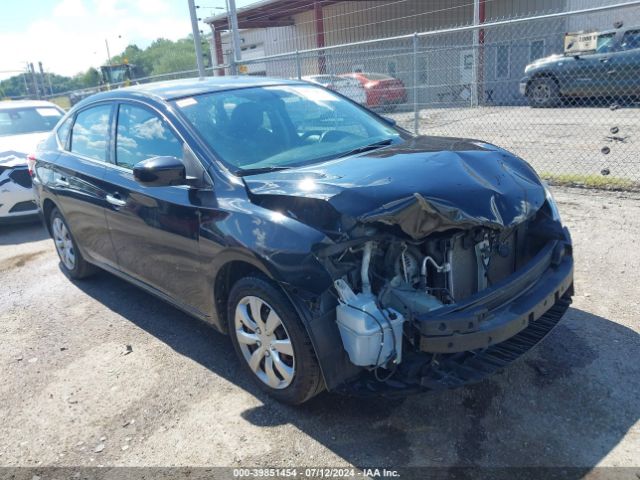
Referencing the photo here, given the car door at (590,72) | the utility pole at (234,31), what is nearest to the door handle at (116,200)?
the utility pole at (234,31)

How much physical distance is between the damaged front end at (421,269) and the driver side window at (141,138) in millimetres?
900

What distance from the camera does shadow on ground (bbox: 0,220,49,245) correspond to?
23.7 ft

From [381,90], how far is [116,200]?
8.12 metres

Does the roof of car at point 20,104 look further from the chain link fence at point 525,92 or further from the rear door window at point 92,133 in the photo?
the rear door window at point 92,133

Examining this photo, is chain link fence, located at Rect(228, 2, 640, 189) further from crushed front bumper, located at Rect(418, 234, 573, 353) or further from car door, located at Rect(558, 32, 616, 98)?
crushed front bumper, located at Rect(418, 234, 573, 353)

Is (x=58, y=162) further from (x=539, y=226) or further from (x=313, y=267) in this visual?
(x=539, y=226)

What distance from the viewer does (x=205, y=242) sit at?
3.25 metres

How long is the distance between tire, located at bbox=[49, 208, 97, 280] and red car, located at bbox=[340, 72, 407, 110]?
6.86 meters

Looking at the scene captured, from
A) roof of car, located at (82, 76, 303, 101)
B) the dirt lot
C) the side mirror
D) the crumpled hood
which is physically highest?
roof of car, located at (82, 76, 303, 101)

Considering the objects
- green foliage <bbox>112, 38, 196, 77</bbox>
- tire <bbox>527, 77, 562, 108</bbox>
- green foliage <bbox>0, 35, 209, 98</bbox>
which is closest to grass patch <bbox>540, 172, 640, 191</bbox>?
tire <bbox>527, 77, 562, 108</bbox>

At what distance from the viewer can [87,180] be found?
4.45m

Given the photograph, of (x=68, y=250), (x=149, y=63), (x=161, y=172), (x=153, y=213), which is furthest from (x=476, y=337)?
(x=149, y=63)

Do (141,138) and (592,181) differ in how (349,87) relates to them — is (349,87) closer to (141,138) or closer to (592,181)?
(592,181)

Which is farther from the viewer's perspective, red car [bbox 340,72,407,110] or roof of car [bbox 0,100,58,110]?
red car [bbox 340,72,407,110]
